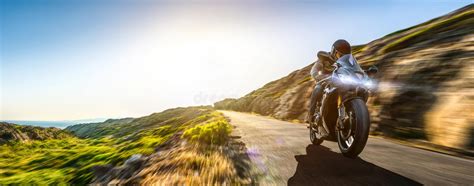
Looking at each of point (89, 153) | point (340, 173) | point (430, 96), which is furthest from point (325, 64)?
point (89, 153)

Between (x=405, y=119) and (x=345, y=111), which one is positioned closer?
(x=345, y=111)

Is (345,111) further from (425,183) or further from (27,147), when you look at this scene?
(27,147)

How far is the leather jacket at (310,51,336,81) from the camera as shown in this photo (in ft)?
21.7

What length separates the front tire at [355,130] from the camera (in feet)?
15.7

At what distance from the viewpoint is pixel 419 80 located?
1516cm

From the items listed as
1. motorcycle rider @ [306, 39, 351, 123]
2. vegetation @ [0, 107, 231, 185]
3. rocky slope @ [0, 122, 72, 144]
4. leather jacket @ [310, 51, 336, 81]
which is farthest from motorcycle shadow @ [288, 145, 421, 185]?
rocky slope @ [0, 122, 72, 144]

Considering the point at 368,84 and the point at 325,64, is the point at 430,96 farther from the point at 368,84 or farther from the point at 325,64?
the point at 368,84

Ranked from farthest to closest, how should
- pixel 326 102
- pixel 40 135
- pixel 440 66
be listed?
pixel 40 135
pixel 440 66
pixel 326 102

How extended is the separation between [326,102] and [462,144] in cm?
575

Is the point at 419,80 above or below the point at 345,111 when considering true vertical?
above

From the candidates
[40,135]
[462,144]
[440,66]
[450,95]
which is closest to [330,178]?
[462,144]

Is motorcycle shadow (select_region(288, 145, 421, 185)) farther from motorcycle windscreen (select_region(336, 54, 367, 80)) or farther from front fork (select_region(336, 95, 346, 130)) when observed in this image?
motorcycle windscreen (select_region(336, 54, 367, 80))

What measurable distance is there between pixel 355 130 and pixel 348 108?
2.07 ft

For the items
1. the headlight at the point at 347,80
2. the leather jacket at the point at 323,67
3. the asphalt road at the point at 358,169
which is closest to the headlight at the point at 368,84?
the headlight at the point at 347,80
